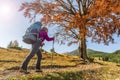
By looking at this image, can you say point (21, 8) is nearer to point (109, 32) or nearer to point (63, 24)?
point (63, 24)

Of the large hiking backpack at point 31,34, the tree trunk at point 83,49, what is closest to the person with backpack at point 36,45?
the large hiking backpack at point 31,34

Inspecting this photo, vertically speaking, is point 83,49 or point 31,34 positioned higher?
point 83,49

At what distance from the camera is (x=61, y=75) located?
1616cm

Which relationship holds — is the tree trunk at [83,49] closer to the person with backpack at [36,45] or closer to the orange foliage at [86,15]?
the orange foliage at [86,15]

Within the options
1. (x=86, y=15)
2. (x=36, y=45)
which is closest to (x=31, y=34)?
(x=36, y=45)

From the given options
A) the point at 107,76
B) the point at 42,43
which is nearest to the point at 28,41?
the point at 42,43

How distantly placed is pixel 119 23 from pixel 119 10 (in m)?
4.83

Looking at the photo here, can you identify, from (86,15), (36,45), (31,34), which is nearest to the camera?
(31,34)

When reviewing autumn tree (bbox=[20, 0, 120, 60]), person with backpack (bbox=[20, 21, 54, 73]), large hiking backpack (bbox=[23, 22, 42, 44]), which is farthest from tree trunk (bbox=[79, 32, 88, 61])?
large hiking backpack (bbox=[23, 22, 42, 44])

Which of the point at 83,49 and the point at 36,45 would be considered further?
the point at 83,49

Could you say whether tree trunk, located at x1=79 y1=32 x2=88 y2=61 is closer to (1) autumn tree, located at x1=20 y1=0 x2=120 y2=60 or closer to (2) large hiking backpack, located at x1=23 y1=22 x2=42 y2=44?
(1) autumn tree, located at x1=20 y1=0 x2=120 y2=60

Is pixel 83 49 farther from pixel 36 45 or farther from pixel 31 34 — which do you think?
pixel 31 34

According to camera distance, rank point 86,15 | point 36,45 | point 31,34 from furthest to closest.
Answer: point 86,15, point 36,45, point 31,34

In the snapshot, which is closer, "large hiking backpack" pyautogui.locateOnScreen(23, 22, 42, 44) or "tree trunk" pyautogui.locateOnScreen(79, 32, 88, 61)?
"large hiking backpack" pyautogui.locateOnScreen(23, 22, 42, 44)
